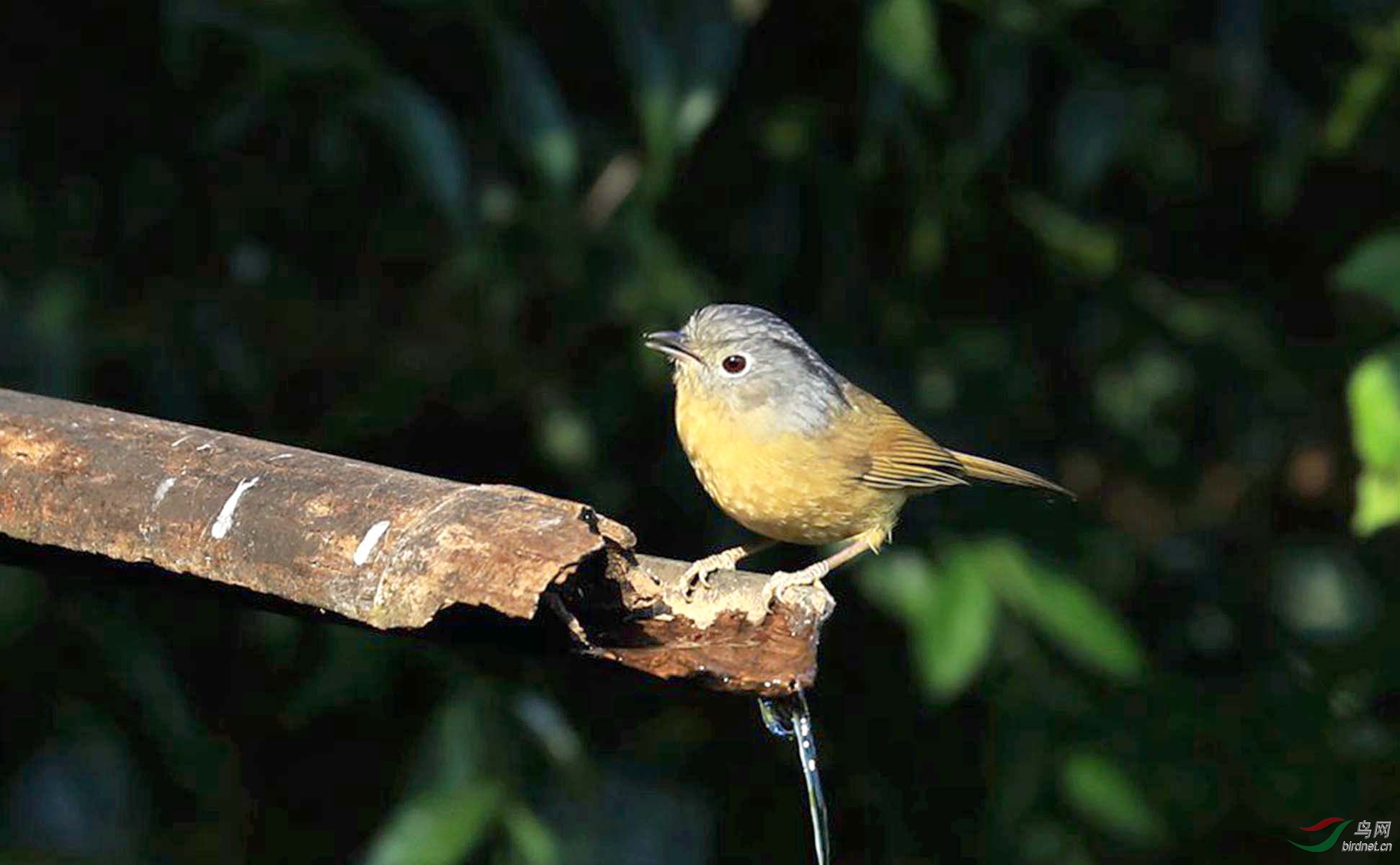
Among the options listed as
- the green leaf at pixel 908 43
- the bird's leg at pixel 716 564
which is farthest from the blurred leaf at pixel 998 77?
the bird's leg at pixel 716 564

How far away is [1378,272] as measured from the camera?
327 centimetres

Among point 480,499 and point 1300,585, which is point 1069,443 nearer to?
point 1300,585

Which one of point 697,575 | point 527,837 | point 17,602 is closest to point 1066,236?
point 527,837

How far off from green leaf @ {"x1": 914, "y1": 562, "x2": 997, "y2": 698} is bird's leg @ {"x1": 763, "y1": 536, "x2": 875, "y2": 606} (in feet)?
0.72

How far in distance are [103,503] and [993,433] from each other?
8.45 feet

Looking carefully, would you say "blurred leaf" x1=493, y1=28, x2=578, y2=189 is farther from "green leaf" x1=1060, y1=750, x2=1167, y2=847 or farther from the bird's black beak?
"green leaf" x1=1060, y1=750, x2=1167, y2=847

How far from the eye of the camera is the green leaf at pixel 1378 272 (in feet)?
10.6

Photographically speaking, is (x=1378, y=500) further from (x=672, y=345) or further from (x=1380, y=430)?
(x=672, y=345)

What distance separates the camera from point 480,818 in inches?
149

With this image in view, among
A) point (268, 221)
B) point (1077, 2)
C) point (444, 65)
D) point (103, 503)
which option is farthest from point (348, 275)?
point (103, 503)

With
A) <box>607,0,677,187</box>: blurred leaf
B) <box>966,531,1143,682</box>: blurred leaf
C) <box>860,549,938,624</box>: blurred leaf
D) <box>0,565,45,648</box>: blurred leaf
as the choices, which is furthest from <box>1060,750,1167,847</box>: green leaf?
<box>0,565,45,648</box>: blurred leaf

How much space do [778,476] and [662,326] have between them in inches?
26.3

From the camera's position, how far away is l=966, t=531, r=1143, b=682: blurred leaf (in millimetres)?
4227

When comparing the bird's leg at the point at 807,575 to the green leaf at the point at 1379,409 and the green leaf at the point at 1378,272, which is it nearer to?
the green leaf at the point at 1379,409
